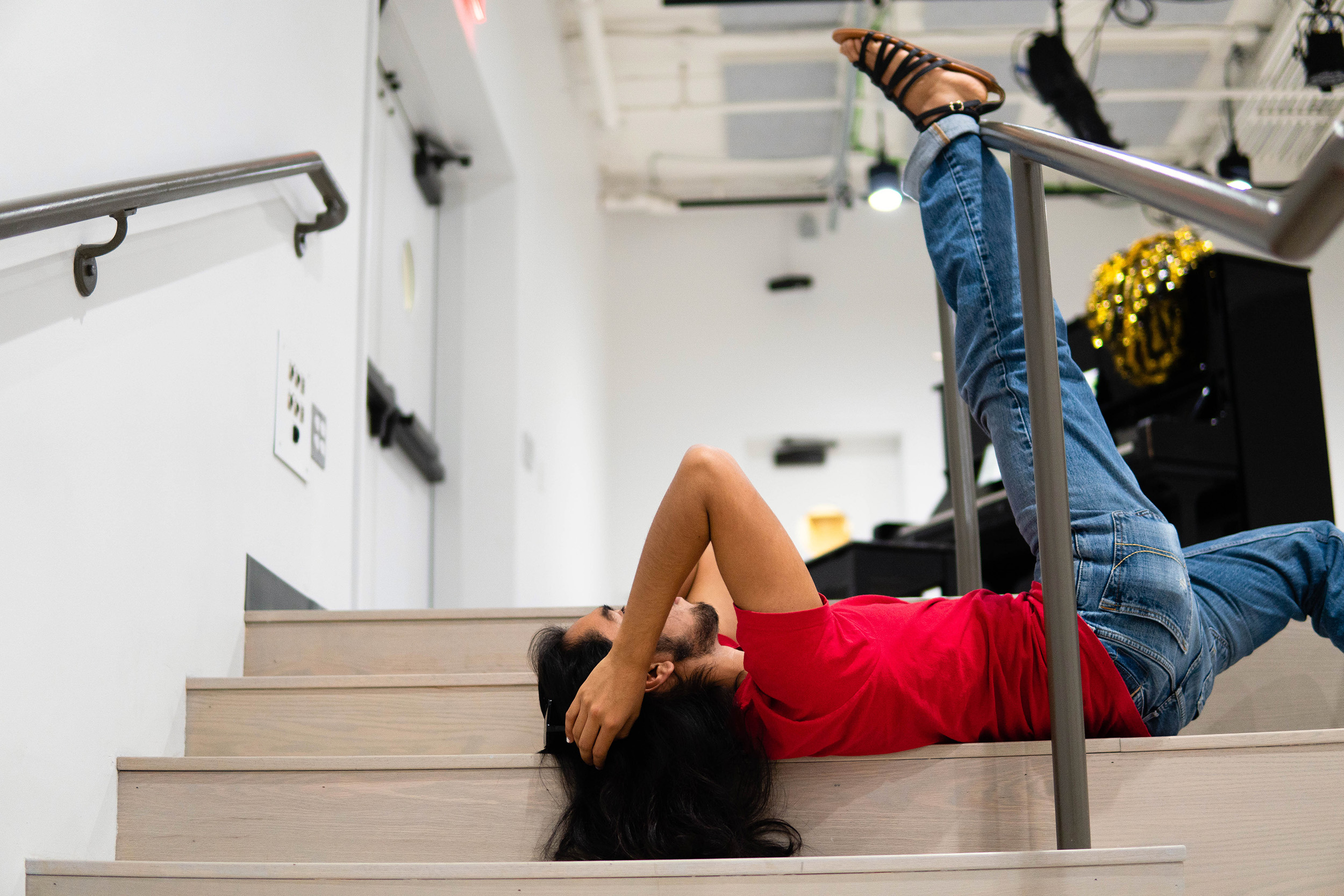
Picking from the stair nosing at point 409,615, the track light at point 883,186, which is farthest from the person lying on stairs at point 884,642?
the track light at point 883,186

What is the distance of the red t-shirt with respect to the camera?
1.39 metres

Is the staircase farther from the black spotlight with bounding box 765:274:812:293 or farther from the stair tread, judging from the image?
the black spotlight with bounding box 765:274:812:293

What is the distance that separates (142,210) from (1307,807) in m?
1.74

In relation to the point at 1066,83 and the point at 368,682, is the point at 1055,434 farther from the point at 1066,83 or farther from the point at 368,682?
the point at 1066,83

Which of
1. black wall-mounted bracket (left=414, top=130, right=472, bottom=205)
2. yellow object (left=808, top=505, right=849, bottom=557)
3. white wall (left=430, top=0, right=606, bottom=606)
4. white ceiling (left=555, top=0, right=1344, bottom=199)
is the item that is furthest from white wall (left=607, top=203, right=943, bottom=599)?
black wall-mounted bracket (left=414, top=130, right=472, bottom=205)

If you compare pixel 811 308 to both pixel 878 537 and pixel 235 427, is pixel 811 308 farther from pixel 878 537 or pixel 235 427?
pixel 235 427

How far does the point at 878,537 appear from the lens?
14.7 ft

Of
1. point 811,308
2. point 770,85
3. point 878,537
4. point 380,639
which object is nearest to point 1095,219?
point 811,308

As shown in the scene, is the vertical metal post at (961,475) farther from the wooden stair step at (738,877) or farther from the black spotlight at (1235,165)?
Answer: the black spotlight at (1235,165)

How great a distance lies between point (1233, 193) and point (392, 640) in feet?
5.59

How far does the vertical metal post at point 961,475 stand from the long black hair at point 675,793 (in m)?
0.57

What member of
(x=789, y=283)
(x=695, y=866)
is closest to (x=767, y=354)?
(x=789, y=283)

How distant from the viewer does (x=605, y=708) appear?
1403 mm

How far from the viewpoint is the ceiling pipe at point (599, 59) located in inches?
214
